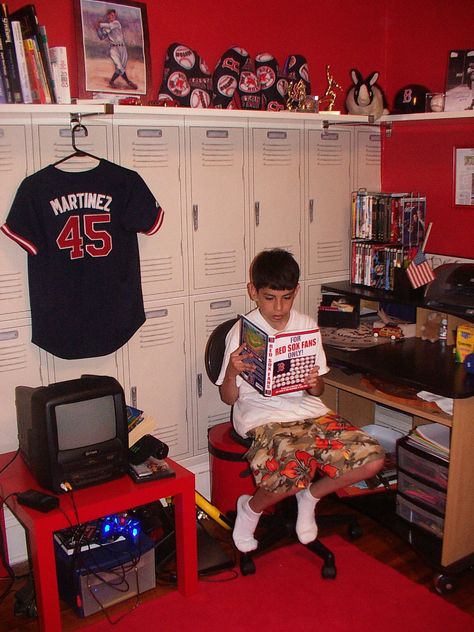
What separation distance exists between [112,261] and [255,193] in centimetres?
84

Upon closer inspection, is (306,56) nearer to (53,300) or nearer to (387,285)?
(387,285)

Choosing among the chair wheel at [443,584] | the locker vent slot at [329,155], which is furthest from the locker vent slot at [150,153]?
the chair wheel at [443,584]

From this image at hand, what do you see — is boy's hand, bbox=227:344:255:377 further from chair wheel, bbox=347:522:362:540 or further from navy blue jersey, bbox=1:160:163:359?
chair wheel, bbox=347:522:362:540

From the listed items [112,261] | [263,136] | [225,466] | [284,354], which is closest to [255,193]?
[263,136]

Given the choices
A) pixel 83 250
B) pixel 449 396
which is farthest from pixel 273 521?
pixel 83 250

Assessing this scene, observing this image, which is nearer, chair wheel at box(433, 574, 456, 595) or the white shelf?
chair wheel at box(433, 574, 456, 595)

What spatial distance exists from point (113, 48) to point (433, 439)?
2.09m

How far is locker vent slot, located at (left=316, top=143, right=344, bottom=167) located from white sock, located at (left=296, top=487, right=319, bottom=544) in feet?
5.57

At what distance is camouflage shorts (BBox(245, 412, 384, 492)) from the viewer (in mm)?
2533

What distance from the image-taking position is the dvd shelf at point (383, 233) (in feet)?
11.1

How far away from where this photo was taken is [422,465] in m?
2.76

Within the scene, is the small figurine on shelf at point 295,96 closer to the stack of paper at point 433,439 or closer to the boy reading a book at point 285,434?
the boy reading a book at point 285,434

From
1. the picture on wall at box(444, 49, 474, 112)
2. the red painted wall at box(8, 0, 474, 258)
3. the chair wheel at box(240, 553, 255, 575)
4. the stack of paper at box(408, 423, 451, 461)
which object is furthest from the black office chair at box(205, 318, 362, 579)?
the picture on wall at box(444, 49, 474, 112)

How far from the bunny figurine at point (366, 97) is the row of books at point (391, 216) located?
0.41 metres
